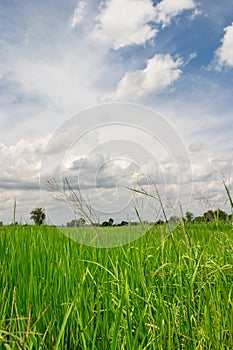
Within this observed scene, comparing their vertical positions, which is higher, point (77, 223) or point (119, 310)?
point (77, 223)

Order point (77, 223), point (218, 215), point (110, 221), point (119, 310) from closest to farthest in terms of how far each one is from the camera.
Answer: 1. point (119, 310)
2. point (218, 215)
3. point (77, 223)
4. point (110, 221)

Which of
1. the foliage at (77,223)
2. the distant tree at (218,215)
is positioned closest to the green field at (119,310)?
the distant tree at (218,215)

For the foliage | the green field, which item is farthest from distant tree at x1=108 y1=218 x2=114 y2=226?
the green field

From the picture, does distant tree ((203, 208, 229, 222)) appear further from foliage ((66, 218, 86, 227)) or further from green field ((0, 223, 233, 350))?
foliage ((66, 218, 86, 227))

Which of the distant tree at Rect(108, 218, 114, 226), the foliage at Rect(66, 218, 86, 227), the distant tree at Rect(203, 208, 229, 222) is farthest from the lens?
the distant tree at Rect(108, 218, 114, 226)

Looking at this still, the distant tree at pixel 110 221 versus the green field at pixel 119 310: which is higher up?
the distant tree at pixel 110 221

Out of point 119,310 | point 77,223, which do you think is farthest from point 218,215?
point 77,223

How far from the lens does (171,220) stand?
6.63 feet

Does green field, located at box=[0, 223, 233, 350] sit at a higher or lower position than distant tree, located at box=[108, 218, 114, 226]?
lower

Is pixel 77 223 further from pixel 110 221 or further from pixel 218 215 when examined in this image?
pixel 218 215

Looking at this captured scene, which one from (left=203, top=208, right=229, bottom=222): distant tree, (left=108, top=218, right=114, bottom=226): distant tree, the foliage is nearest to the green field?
(left=203, top=208, right=229, bottom=222): distant tree

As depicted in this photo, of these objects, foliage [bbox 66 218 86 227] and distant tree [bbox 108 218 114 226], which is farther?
distant tree [bbox 108 218 114 226]

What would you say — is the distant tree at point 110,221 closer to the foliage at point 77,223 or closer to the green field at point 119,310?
the foliage at point 77,223

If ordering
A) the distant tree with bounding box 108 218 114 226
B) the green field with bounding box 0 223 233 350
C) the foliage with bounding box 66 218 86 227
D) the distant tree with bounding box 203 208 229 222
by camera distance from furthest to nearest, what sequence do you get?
the distant tree with bounding box 108 218 114 226
the foliage with bounding box 66 218 86 227
the distant tree with bounding box 203 208 229 222
the green field with bounding box 0 223 233 350
